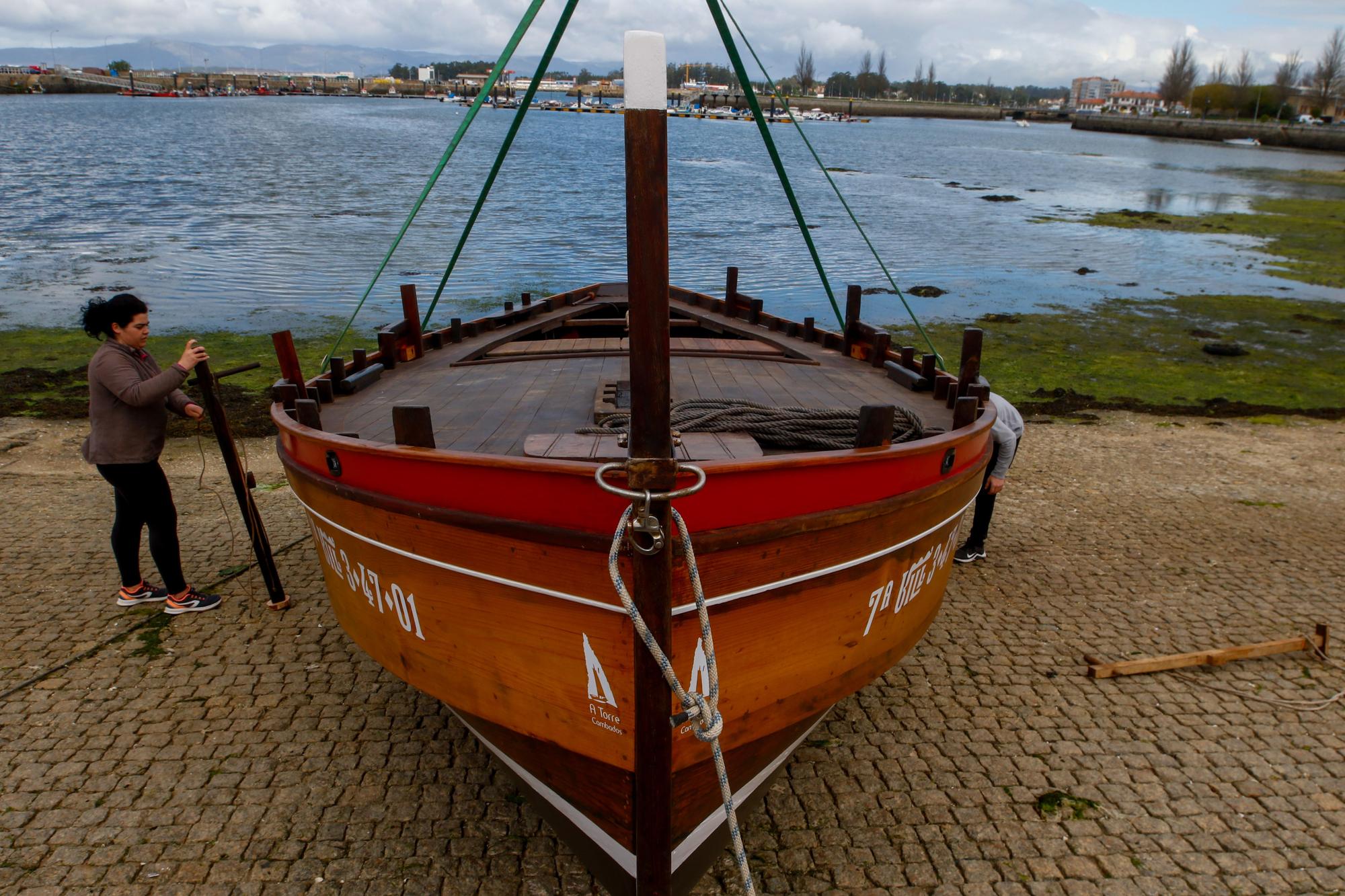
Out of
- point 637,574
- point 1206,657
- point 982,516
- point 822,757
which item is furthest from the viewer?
point 982,516

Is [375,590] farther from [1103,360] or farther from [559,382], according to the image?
[1103,360]

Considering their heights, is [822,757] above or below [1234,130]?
below

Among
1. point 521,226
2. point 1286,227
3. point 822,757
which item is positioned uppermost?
point 1286,227

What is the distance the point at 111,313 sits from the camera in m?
4.85

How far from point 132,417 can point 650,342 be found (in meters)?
4.00

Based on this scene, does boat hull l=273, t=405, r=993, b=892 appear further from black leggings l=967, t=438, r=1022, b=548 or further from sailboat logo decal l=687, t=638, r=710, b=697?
black leggings l=967, t=438, r=1022, b=548

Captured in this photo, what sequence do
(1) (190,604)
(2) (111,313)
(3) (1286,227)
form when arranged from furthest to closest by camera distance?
(3) (1286,227) < (1) (190,604) < (2) (111,313)

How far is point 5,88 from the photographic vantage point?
135625mm

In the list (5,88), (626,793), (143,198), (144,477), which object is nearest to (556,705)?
(626,793)

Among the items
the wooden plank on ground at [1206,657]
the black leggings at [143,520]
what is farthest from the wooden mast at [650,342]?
the black leggings at [143,520]

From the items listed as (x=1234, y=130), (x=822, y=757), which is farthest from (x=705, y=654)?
(x=1234, y=130)

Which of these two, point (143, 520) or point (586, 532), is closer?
point (586, 532)

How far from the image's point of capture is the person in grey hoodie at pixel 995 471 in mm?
6090

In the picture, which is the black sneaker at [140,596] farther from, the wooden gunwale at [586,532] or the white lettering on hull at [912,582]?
the white lettering on hull at [912,582]
